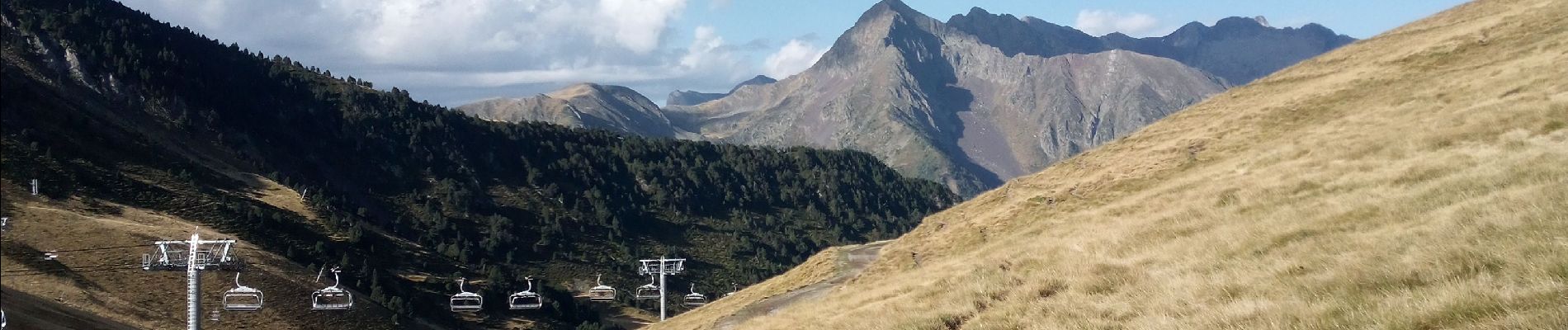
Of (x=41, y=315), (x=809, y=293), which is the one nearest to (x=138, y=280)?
(x=41, y=315)

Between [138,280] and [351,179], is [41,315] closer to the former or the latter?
[138,280]

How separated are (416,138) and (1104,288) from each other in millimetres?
168197

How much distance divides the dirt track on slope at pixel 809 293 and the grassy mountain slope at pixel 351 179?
75.6 feet

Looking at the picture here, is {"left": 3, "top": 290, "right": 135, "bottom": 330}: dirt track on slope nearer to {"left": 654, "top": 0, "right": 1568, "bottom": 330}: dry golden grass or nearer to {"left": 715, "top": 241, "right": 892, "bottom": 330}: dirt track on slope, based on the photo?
{"left": 654, "top": 0, "right": 1568, "bottom": 330}: dry golden grass

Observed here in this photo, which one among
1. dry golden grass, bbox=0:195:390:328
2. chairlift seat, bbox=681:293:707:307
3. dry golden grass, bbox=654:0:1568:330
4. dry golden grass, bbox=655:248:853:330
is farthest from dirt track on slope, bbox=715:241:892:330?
dry golden grass, bbox=0:195:390:328

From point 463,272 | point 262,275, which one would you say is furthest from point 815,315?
point 463,272

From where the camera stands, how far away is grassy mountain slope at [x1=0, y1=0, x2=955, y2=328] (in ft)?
239

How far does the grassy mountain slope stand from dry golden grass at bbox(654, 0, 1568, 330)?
2791 cm

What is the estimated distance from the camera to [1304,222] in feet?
72.1

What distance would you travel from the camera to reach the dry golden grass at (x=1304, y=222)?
14.2m

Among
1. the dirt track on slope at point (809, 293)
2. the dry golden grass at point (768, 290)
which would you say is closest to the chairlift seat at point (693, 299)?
the dry golden grass at point (768, 290)

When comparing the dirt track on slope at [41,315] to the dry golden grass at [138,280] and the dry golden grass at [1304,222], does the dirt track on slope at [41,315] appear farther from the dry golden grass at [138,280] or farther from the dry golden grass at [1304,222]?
the dry golden grass at [1304,222]

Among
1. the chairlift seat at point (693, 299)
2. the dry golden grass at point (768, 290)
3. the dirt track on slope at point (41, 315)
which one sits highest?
the dirt track on slope at point (41, 315)

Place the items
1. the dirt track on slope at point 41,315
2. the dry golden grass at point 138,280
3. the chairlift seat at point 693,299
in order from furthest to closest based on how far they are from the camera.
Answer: the chairlift seat at point 693,299
the dry golden grass at point 138,280
the dirt track on slope at point 41,315
